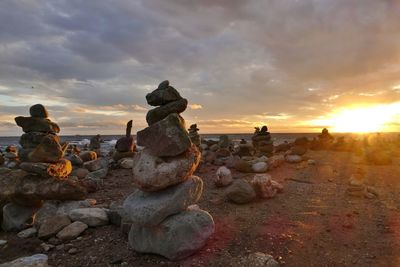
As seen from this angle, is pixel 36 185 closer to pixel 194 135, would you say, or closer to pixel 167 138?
pixel 167 138

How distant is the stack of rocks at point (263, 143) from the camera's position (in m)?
27.2

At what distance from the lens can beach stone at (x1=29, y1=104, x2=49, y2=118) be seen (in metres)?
15.0

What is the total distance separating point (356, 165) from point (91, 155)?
18811 millimetres

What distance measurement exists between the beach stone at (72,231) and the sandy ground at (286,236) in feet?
0.70

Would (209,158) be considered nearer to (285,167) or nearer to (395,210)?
(285,167)

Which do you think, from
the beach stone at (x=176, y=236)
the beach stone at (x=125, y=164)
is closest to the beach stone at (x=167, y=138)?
the beach stone at (x=176, y=236)

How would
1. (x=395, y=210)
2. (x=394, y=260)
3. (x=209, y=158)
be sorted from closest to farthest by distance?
(x=394, y=260), (x=395, y=210), (x=209, y=158)

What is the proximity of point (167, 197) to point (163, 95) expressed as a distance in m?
2.91

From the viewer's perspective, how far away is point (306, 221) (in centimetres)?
1125

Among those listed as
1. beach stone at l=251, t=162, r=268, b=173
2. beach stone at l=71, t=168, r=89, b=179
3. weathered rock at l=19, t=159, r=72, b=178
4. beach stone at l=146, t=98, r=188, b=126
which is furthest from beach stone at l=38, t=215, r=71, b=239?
beach stone at l=251, t=162, r=268, b=173

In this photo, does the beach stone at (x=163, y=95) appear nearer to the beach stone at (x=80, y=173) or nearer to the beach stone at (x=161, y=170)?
the beach stone at (x=161, y=170)

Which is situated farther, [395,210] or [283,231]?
[395,210]

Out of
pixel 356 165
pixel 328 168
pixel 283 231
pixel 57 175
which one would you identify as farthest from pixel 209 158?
pixel 283 231

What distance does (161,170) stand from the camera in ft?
29.6
